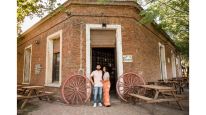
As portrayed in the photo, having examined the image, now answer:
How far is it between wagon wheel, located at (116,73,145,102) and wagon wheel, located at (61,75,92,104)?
127 centimetres

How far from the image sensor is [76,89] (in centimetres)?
855

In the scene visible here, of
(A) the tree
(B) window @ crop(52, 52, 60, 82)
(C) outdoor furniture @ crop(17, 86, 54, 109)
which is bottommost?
(C) outdoor furniture @ crop(17, 86, 54, 109)

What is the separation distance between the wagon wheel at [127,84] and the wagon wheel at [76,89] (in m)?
1.27

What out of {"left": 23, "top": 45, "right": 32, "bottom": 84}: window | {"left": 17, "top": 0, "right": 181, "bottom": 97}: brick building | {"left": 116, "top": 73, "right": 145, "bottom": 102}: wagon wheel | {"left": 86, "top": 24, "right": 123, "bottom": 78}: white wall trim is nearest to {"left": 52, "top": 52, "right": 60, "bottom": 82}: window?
{"left": 17, "top": 0, "right": 181, "bottom": 97}: brick building

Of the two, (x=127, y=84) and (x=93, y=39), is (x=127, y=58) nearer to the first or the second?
(x=127, y=84)

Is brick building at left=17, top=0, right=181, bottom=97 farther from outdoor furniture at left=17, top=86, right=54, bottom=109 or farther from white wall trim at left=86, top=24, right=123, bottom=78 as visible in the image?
outdoor furniture at left=17, top=86, right=54, bottom=109

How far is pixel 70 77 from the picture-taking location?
8.48 metres

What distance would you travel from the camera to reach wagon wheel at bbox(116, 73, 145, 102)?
344 inches

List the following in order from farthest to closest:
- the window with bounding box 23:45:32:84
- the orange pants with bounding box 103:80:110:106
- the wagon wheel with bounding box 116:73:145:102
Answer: the window with bounding box 23:45:32:84 < the wagon wheel with bounding box 116:73:145:102 < the orange pants with bounding box 103:80:110:106

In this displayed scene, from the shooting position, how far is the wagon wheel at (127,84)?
873 centimetres

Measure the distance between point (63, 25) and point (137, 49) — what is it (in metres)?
3.58

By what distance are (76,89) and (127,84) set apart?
2149mm
